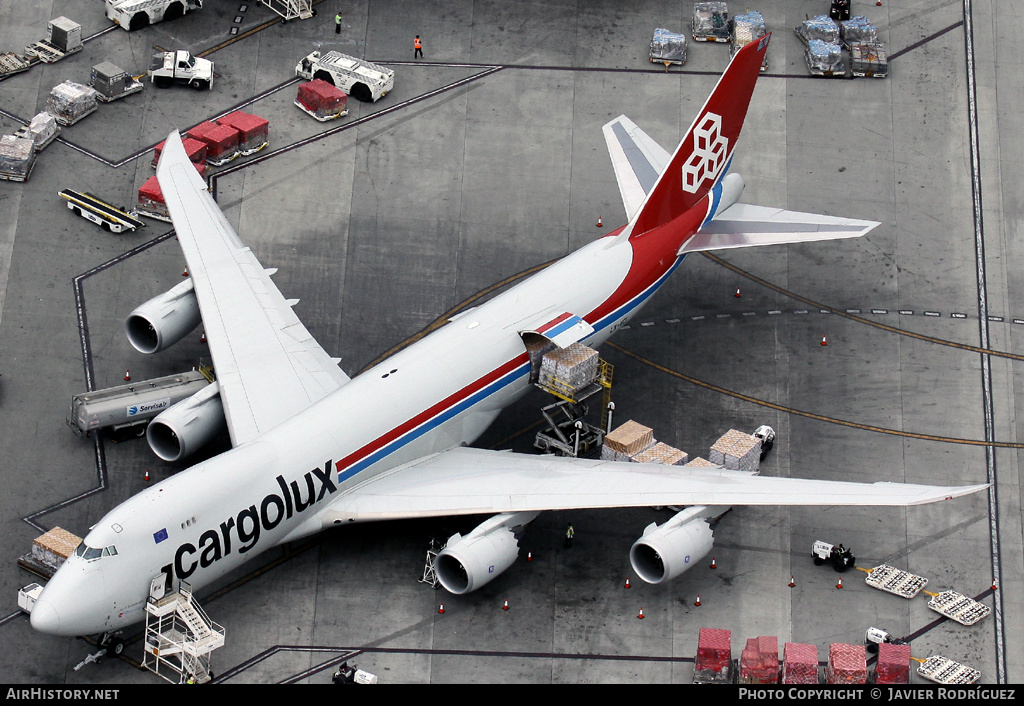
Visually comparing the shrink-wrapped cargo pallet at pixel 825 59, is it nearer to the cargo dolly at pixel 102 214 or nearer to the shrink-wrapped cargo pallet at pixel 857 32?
the shrink-wrapped cargo pallet at pixel 857 32

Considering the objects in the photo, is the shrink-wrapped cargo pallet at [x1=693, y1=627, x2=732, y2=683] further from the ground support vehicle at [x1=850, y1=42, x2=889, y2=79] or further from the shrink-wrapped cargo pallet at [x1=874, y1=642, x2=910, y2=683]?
the ground support vehicle at [x1=850, y1=42, x2=889, y2=79]

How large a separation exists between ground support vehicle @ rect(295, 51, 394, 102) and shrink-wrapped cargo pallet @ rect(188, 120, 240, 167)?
6.66m

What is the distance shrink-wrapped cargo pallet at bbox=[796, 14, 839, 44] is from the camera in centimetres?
9812

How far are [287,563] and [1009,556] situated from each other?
29.8m

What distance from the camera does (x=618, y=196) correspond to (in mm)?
91375

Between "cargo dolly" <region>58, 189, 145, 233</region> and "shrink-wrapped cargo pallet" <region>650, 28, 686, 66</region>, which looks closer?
"cargo dolly" <region>58, 189, 145, 233</region>

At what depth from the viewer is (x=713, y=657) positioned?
66188 mm

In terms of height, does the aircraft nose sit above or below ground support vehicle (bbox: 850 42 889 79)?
below

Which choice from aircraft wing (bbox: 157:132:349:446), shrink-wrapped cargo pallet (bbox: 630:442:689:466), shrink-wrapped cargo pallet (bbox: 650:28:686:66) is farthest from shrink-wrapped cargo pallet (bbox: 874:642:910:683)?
shrink-wrapped cargo pallet (bbox: 650:28:686:66)

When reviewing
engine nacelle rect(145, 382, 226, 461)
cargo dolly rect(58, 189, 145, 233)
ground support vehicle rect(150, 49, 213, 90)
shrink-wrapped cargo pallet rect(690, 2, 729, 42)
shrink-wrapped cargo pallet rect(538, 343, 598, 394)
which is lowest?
engine nacelle rect(145, 382, 226, 461)

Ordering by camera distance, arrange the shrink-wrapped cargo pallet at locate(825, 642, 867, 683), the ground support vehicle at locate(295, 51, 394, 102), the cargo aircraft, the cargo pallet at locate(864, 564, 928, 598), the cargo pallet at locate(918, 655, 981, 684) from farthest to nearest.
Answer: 1. the ground support vehicle at locate(295, 51, 394, 102)
2. the cargo pallet at locate(864, 564, 928, 598)
3. the cargo pallet at locate(918, 655, 981, 684)
4. the shrink-wrapped cargo pallet at locate(825, 642, 867, 683)
5. the cargo aircraft

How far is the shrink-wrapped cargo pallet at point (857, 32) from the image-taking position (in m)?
98.1

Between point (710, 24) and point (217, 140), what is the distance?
92.9 ft

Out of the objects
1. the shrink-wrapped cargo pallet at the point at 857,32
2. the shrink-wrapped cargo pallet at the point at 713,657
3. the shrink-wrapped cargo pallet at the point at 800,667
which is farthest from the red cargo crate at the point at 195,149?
the shrink-wrapped cargo pallet at the point at 800,667
